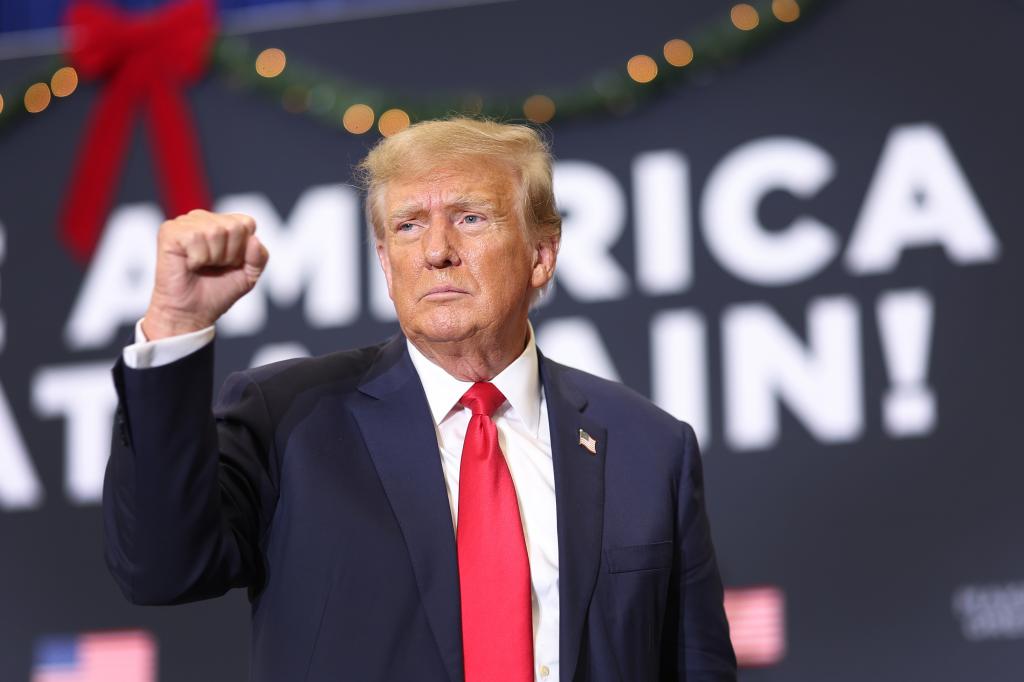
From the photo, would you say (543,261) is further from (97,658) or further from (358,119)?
(97,658)

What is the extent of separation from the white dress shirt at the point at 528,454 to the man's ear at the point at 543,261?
0.31ft

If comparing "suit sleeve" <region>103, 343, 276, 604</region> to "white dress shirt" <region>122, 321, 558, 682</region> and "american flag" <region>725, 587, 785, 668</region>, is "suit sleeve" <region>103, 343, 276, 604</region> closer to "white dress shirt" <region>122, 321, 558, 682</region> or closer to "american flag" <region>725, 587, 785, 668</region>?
"white dress shirt" <region>122, 321, 558, 682</region>

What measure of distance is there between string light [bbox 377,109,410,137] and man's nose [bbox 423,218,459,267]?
5.25 ft

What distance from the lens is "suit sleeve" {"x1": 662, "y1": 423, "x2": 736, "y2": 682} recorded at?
201cm

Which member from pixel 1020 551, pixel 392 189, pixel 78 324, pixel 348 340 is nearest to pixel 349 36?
pixel 348 340

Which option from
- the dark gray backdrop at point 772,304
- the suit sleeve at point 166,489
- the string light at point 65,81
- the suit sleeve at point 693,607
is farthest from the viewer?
the string light at point 65,81

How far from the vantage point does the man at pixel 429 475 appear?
1538 mm

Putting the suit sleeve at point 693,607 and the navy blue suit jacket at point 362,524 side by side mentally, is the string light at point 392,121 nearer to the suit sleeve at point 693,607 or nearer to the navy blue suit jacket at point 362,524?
the navy blue suit jacket at point 362,524

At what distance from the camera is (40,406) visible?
3.60 meters

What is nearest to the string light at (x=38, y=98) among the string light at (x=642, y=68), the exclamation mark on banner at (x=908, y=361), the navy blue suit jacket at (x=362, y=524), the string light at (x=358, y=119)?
the string light at (x=358, y=119)

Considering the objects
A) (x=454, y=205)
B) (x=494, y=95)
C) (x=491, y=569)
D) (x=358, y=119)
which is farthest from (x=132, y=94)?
(x=491, y=569)

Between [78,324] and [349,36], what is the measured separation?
1094 mm

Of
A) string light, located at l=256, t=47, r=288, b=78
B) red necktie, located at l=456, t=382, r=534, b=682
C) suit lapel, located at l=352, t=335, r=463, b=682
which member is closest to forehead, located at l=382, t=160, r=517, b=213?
suit lapel, located at l=352, t=335, r=463, b=682

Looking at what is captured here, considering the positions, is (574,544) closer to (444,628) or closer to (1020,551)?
(444,628)
